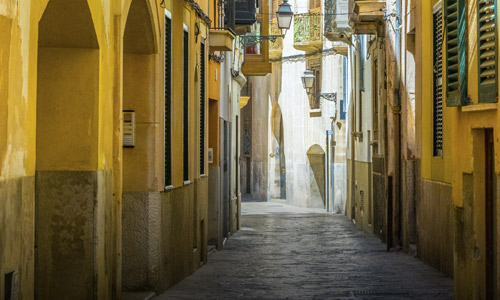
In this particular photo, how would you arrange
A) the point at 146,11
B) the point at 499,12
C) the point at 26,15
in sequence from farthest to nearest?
the point at 146,11
the point at 499,12
the point at 26,15

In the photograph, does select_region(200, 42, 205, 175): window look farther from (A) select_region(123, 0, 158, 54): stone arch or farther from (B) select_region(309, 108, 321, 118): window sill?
(B) select_region(309, 108, 321, 118): window sill

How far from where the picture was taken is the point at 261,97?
43.1 meters

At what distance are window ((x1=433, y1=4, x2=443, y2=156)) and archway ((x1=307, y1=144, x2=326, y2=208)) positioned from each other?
22.9m

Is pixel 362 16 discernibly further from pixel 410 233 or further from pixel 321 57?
pixel 321 57

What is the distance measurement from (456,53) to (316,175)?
28139 mm

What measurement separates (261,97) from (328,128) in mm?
8237

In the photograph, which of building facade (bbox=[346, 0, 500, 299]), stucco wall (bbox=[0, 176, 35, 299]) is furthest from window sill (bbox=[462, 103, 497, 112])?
stucco wall (bbox=[0, 176, 35, 299])

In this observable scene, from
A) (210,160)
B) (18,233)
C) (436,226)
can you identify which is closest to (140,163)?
(436,226)

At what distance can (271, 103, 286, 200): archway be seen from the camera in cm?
4219

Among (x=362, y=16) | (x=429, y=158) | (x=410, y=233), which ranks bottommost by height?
(x=410, y=233)

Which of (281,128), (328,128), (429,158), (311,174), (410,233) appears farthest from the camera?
(281,128)

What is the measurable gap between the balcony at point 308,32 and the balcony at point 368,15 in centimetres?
1486

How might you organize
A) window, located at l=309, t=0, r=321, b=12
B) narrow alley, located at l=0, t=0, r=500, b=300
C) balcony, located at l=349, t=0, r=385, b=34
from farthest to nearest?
window, located at l=309, t=0, r=321, b=12, balcony, located at l=349, t=0, r=385, b=34, narrow alley, located at l=0, t=0, r=500, b=300

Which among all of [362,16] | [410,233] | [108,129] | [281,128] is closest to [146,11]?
[108,129]
